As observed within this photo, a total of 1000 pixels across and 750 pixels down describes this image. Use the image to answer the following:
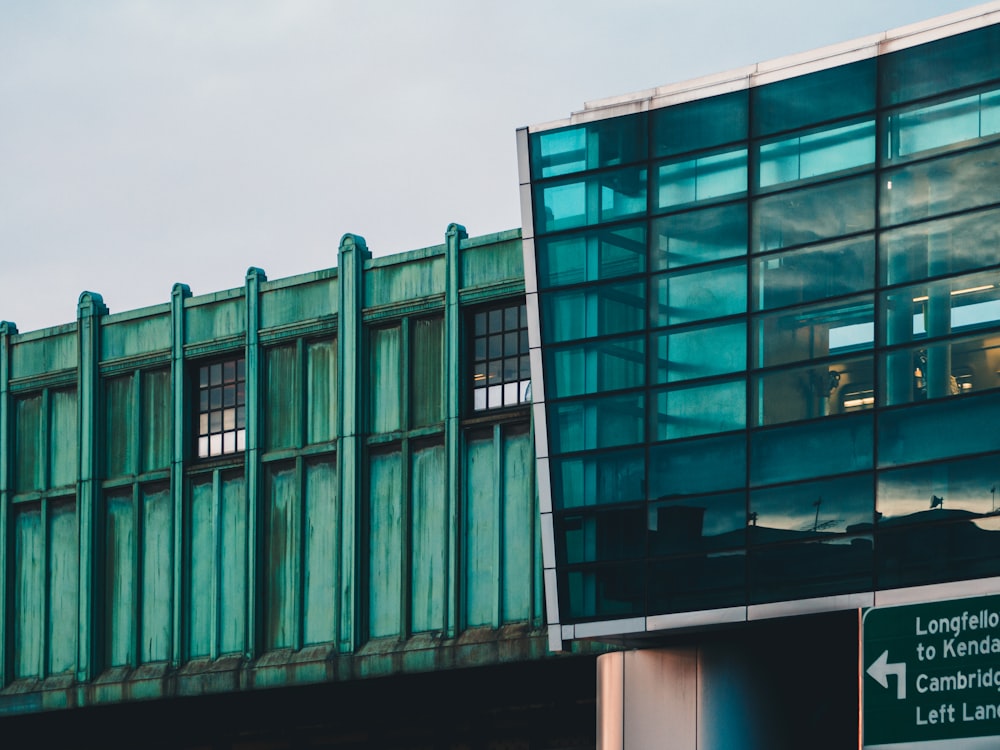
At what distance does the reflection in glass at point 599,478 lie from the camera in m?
34.1

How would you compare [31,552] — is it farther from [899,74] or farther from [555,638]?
[899,74]

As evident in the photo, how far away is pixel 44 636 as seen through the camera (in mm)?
42781

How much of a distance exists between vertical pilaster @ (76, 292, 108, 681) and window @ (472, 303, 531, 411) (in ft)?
29.8

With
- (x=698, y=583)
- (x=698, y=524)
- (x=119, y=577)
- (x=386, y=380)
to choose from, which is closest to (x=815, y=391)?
(x=698, y=524)

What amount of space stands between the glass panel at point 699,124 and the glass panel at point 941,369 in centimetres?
458

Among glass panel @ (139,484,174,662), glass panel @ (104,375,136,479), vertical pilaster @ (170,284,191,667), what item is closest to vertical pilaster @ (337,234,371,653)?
vertical pilaster @ (170,284,191,667)

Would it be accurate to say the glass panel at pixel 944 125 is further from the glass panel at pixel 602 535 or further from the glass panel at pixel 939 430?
the glass panel at pixel 602 535

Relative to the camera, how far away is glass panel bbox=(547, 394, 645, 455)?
1345 inches

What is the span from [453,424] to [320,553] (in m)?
3.88

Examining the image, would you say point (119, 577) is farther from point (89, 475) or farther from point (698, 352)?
point (698, 352)

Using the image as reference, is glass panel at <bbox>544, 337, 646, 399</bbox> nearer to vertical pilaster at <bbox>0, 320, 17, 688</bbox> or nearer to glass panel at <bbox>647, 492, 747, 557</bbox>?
glass panel at <bbox>647, 492, 747, 557</bbox>

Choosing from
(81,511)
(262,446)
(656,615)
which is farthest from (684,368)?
(81,511)

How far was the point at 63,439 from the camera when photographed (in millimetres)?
43375

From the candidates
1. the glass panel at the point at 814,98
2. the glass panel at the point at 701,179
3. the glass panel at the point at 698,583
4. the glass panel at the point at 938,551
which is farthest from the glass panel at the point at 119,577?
the glass panel at the point at 938,551
